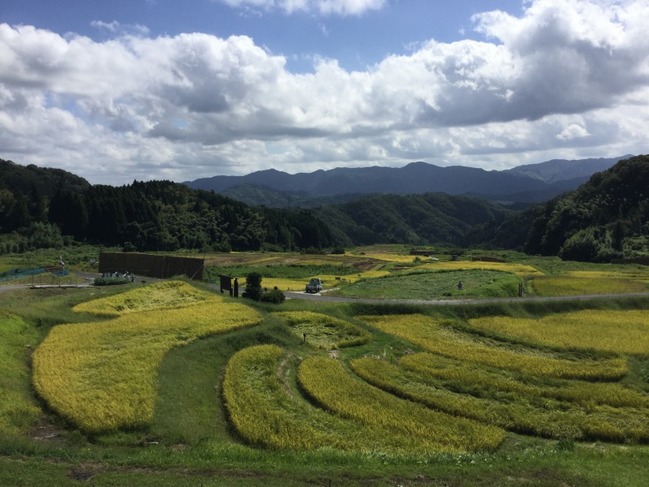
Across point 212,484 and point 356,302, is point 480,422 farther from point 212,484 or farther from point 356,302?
point 356,302

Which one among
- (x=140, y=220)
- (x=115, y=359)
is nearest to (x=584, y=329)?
(x=115, y=359)

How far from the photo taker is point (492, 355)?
31312mm

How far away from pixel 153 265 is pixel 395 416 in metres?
47.0

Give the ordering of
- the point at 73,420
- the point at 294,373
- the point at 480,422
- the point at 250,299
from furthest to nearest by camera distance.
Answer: the point at 250,299 → the point at 294,373 → the point at 480,422 → the point at 73,420

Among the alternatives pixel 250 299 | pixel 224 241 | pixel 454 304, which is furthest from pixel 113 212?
pixel 454 304

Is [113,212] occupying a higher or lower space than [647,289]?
higher

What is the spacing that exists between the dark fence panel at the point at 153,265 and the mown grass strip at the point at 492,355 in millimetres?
25397

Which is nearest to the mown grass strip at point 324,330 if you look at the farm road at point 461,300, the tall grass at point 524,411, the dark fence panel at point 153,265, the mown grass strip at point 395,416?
the tall grass at point 524,411

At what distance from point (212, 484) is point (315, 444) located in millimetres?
5390

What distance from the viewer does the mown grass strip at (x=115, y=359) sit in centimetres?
2077

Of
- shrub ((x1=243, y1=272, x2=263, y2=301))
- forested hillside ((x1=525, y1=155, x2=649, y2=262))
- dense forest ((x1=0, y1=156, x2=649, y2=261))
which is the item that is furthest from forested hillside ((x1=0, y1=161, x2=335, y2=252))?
shrub ((x1=243, y1=272, x2=263, y2=301))

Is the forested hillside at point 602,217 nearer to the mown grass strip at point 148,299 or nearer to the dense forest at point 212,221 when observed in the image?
the dense forest at point 212,221

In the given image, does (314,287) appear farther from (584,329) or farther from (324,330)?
(584,329)

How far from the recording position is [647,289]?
2062 inches
